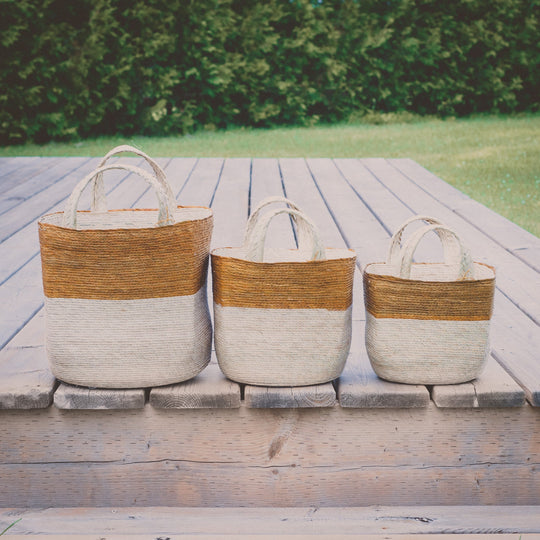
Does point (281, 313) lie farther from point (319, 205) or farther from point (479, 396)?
point (319, 205)

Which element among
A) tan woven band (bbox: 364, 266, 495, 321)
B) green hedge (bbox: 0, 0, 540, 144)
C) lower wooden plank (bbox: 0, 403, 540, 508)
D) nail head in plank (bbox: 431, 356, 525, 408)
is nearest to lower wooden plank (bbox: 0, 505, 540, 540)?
lower wooden plank (bbox: 0, 403, 540, 508)

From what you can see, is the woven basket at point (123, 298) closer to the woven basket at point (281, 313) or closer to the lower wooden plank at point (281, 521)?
the woven basket at point (281, 313)

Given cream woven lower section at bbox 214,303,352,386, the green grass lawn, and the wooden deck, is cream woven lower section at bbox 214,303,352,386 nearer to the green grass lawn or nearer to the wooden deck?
the wooden deck

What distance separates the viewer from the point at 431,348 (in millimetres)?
1478

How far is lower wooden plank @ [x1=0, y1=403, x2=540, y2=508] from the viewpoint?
149 cm

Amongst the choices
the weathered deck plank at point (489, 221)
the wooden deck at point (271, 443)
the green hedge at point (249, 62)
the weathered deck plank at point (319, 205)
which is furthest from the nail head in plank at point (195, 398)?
the green hedge at point (249, 62)

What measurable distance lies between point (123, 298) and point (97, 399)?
8.2 inches

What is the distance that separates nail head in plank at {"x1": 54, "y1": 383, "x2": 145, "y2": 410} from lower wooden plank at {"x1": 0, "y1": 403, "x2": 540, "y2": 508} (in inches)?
1.2

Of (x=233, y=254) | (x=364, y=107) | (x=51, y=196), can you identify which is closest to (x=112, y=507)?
(x=233, y=254)

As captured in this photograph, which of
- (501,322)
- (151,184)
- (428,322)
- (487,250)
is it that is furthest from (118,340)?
(487,250)

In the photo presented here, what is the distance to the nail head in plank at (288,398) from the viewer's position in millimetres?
Answer: 1461

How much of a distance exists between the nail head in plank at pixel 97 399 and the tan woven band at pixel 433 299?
1.73 feet

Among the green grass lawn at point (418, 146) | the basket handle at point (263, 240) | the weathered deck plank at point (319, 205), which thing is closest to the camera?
the basket handle at point (263, 240)

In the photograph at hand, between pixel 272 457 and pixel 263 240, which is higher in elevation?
pixel 263 240
